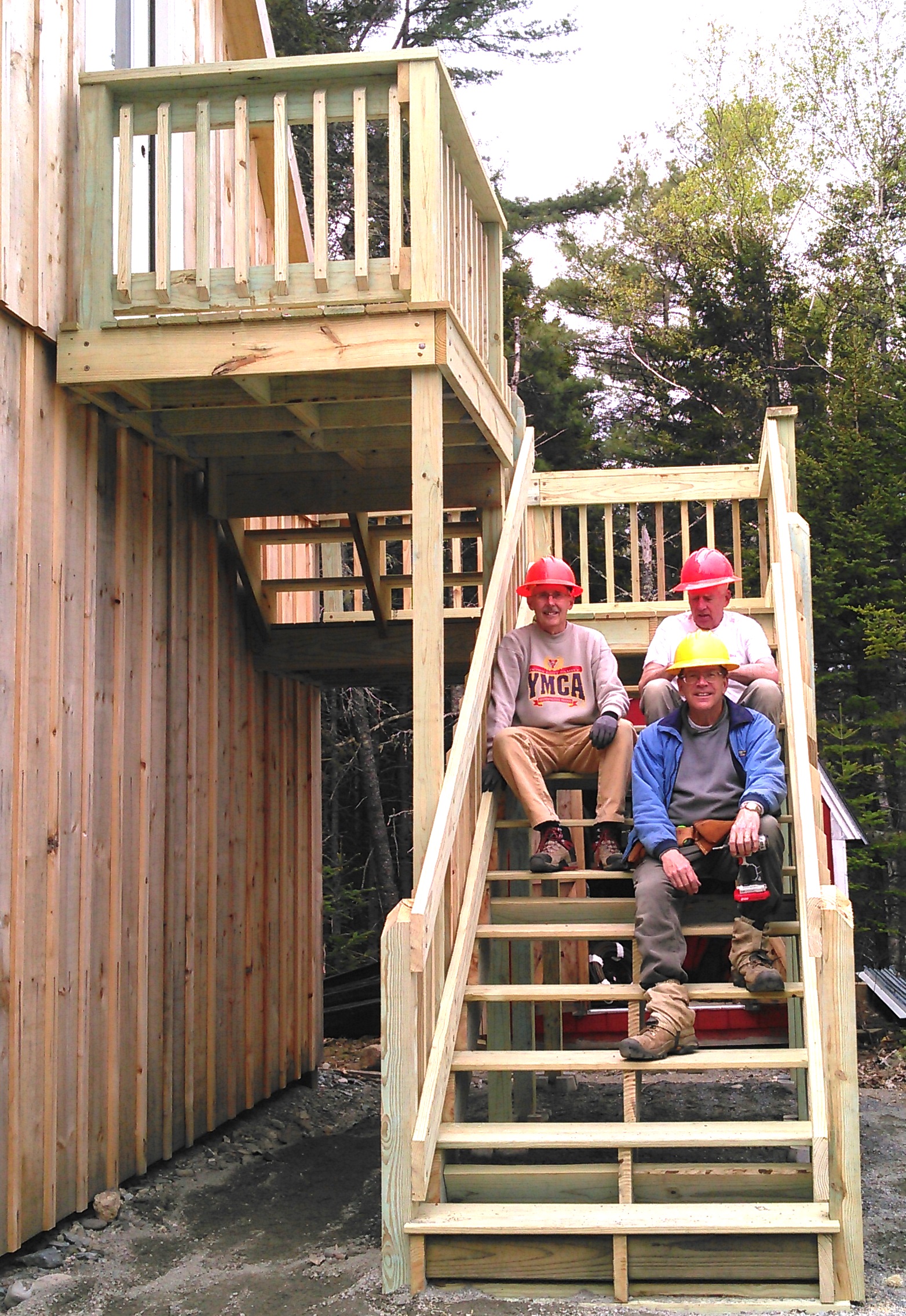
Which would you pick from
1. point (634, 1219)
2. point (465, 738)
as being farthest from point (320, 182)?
point (634, 1219)

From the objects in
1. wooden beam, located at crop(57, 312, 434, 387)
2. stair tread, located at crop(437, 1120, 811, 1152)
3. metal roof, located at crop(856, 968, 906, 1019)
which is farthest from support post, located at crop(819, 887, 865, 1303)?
metal roof, located at crop(856, 968, 906, 1019)

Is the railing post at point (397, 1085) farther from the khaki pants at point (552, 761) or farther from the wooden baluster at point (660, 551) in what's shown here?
the wooden baluster at point (660, 551)

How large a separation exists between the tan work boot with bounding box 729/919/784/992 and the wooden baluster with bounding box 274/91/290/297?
115 inches

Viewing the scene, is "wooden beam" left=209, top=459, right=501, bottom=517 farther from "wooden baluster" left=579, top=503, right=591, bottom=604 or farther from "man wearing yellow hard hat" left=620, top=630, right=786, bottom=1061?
"man wearing yellow hard hat" left=620, top=630, right=786, bottom=1061

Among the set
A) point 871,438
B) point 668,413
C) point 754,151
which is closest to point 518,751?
point 871,438

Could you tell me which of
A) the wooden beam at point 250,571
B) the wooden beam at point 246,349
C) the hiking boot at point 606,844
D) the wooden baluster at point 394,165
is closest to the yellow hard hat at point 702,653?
the hiking boot at point 606,844

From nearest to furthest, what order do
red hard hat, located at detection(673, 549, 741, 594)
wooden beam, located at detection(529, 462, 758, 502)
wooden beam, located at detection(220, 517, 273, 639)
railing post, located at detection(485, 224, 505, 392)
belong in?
red hard hat, located at detection(673, 549, 741, 594) < railing post, located at detection(485, 224, 505, 392) < wooden beam, located at detection(220, 517, 273, 639) < wooden beam, located at detection(529, 462, 758, 502)

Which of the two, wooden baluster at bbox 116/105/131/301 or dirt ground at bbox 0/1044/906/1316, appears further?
wooden baluster at bbox 116/105/131/301

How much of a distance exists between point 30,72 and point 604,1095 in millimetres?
6655

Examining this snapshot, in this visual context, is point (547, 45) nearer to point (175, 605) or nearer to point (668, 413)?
point (668, 413)

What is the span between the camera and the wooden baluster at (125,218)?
5.18 m

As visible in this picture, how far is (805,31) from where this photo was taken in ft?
72.1

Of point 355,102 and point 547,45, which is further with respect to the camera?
point 547,45

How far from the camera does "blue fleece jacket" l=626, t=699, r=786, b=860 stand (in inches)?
192
